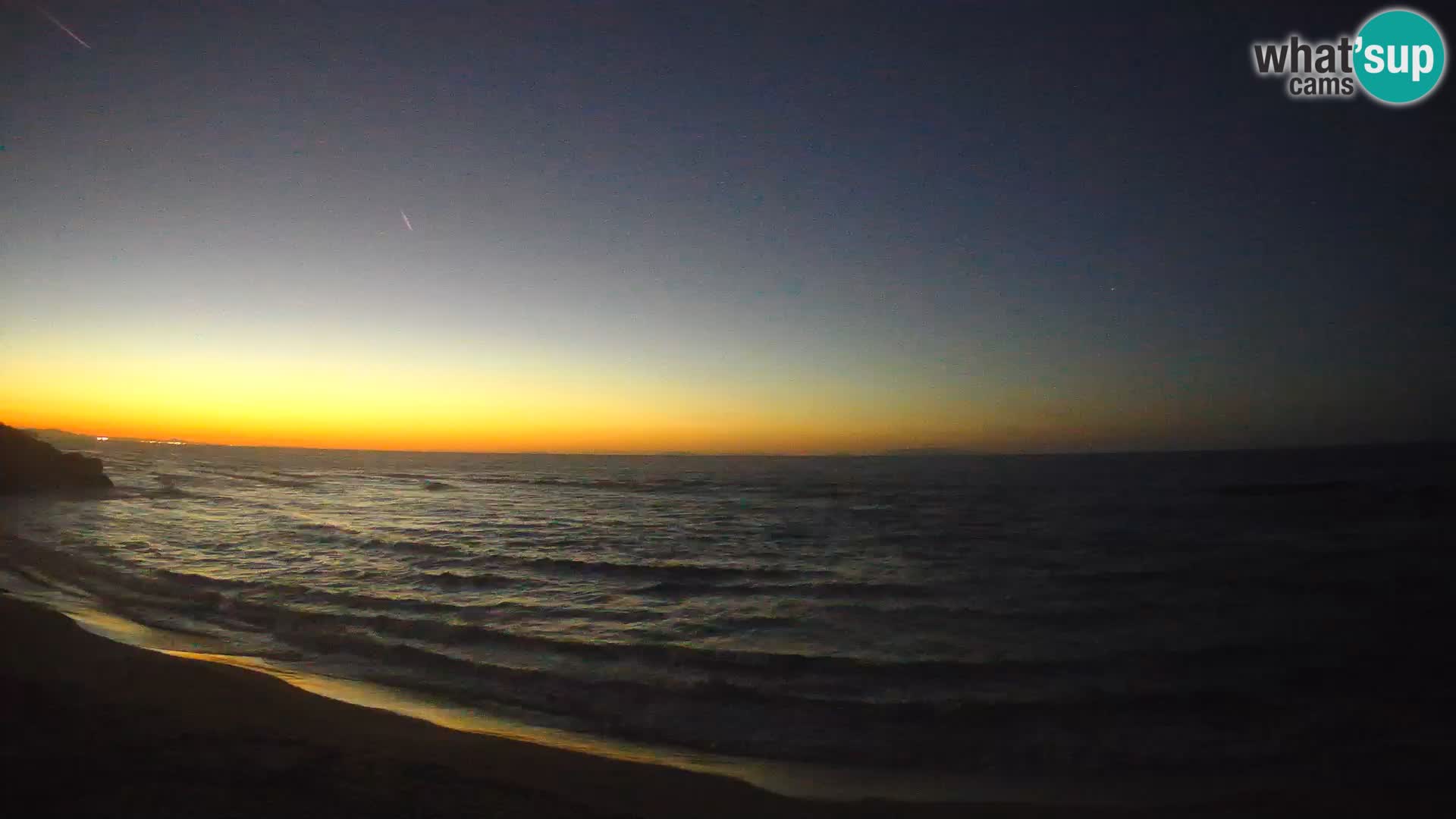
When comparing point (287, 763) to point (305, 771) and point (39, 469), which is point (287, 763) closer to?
point (305, 771)

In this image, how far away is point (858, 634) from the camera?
13523 millimetres

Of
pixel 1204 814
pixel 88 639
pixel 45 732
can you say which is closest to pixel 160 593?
pixel 88 639

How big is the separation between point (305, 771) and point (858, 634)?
10.3 m

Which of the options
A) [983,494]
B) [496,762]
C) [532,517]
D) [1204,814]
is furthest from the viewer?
[983,494]

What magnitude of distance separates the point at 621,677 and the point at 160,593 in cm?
1340

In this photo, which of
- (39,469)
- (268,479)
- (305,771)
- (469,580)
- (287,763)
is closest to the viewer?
(305,771)

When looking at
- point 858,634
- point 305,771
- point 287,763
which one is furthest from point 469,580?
point 305,771

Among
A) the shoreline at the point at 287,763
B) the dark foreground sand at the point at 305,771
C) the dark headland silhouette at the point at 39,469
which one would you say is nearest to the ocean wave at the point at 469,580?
the shoreline at the point at 287,763

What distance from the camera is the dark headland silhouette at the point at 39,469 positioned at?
4456 cm

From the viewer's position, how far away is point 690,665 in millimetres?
11359

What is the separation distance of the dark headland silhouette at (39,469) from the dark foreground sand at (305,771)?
53779 mm

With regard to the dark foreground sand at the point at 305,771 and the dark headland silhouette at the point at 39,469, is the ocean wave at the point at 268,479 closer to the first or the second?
the dark headland silhouette at the point at 39,469

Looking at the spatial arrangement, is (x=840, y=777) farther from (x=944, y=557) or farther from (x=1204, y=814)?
(x=944, y=557)

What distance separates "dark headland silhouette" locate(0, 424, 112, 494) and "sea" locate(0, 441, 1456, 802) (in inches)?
699
